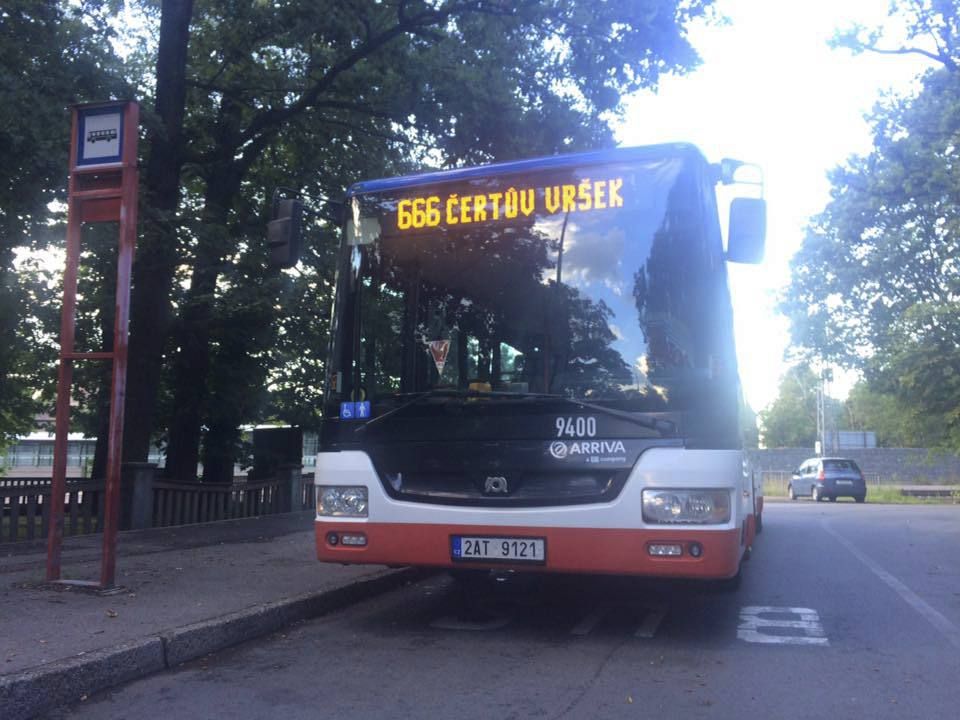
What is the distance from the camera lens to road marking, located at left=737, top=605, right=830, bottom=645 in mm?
A: 6484

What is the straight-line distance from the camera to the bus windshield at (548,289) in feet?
19.4

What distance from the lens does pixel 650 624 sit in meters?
7.03

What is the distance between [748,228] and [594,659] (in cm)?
300

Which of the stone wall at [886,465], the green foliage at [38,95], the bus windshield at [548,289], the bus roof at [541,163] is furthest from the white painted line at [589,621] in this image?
the stone wall at [886,465]

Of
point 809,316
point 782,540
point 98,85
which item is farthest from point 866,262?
point 98,85

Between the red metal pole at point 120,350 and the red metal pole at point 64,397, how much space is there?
15.3 inches

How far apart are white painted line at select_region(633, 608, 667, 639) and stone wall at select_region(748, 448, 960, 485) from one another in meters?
45.1

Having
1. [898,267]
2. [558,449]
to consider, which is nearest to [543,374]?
[558,449]

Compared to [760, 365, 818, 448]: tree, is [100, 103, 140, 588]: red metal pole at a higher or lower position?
lower

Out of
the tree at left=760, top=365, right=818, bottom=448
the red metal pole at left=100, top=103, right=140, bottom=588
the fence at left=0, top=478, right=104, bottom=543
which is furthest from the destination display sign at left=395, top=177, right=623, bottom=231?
the tree at left=760, top=365, right=818, bottom=448

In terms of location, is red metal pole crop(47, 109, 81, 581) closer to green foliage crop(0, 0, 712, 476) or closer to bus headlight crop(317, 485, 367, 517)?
bus headlight crop(317, 485, 367, 517)

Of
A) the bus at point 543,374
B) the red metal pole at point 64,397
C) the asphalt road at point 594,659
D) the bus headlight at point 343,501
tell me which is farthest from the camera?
the red metal pole at point 64,397

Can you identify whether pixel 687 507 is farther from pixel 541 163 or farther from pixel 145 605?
pixel 145 605

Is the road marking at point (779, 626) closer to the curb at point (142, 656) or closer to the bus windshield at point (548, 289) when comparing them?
the bus windshield at point (548, 289)
